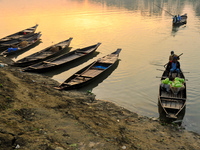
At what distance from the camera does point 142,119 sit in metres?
8.83

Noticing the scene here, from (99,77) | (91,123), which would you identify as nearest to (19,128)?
(91,123)

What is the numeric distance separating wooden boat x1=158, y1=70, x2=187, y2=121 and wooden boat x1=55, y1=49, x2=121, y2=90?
14.6 ft

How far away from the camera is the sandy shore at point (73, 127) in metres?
5.34

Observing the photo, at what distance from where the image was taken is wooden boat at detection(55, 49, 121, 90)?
1149cm

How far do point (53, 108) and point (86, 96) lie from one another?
330 centimetres

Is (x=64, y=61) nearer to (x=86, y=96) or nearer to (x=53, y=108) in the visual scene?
(x=86, y=96)

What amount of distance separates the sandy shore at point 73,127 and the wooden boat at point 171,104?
1.81 feet

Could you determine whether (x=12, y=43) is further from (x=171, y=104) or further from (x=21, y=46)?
(x=171, y=104)

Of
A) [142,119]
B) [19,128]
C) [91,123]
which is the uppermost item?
[19,128]

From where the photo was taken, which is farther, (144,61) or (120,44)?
(120,44)

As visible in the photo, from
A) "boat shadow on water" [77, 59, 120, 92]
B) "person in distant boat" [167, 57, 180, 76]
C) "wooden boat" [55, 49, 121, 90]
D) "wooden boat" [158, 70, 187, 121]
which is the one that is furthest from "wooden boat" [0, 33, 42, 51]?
"wooden boat" [158, 70, 187, 121]

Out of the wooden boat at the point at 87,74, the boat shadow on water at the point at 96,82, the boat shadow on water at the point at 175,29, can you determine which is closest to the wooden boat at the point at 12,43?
the wooden boat at the point at 87,74

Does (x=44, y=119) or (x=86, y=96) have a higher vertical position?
(x=44, y=119)

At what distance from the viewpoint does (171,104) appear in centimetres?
919
